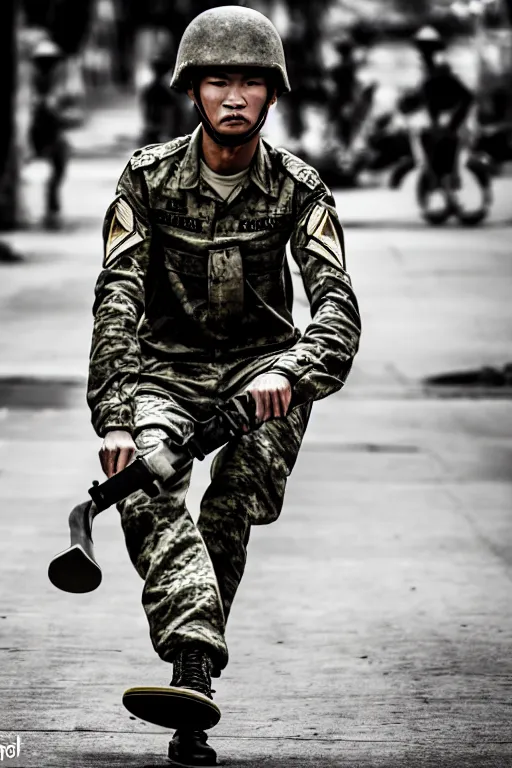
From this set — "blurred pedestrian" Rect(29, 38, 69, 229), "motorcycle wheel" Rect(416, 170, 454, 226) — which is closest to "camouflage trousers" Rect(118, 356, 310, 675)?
"motorcycle wheel" Rect(416, 170, 454, 226)

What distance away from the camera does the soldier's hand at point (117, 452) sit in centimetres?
434

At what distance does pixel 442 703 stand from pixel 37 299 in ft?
34.7

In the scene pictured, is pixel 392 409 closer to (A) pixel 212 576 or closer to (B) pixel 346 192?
(A) pixel 212 576

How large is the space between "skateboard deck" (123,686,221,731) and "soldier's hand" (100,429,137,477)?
0.54 m

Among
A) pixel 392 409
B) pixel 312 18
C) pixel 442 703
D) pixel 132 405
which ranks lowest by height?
pixel 312 18

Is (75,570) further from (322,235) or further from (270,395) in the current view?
(322,235)

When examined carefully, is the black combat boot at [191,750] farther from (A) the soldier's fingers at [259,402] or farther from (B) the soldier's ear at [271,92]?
(B) the soldier's ear at [271,92]

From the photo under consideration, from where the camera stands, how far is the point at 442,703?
5.27 m

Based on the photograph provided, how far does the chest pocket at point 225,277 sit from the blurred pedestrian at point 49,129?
59.1 feet

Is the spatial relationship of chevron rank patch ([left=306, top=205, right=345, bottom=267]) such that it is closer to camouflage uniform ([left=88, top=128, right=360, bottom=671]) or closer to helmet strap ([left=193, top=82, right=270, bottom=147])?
camouflage uniform ([left=88, top=128, right=360, bottom=671])

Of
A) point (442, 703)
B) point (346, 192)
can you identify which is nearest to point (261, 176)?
point (442, 703)

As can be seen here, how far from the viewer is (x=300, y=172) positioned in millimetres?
4699

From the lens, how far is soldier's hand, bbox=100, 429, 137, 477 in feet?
14.3

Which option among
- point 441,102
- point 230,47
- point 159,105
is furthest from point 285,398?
point 159,105
